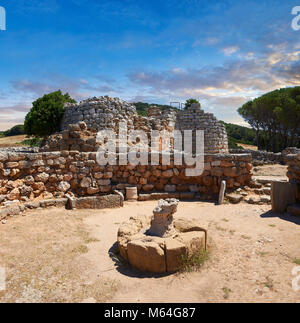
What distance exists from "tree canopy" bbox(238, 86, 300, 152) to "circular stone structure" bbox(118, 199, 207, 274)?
2462 centimetres

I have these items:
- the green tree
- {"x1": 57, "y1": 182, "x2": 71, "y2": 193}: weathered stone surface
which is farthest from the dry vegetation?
the green tree

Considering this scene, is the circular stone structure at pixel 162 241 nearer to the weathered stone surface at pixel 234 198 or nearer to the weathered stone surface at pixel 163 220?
the weathered stone surface at pixel 163 220

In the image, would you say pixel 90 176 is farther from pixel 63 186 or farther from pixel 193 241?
pixel 193 241

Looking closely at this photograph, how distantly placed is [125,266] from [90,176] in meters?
4.17

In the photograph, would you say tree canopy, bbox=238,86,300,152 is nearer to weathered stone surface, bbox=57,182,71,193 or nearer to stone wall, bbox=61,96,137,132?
stone wall, bbox=61,96,137,132

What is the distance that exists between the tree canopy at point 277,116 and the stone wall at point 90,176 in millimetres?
20171

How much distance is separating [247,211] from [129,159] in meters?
4.05

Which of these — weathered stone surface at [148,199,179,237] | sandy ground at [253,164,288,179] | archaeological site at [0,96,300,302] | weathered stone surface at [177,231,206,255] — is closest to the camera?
weathered stone surface at [177,231,206,255]

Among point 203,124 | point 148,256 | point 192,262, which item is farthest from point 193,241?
point 203,124

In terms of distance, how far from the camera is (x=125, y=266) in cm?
381

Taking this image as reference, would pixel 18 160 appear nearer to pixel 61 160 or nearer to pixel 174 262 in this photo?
pixel 61 160

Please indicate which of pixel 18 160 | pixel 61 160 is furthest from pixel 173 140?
pixel 18 160

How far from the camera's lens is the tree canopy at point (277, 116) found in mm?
24062

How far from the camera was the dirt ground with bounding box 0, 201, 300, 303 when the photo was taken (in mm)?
3020
